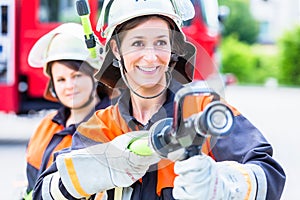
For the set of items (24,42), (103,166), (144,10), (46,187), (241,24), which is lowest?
(241,24)

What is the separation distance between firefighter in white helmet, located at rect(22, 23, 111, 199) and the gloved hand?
1.16 meters

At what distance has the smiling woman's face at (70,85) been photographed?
3.13 metres

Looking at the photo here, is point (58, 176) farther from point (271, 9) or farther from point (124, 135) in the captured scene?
point (271, 9)

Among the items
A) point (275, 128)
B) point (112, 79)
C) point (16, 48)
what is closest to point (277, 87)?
point (275, 128)

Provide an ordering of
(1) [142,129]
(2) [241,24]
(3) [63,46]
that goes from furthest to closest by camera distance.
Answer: (2) [241,24] → (3) [63,46] → (1) [142,129]

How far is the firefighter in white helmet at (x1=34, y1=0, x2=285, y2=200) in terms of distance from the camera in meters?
1.79

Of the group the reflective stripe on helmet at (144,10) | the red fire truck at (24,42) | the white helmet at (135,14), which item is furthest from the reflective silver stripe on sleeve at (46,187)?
the red fire truck at (24,42)

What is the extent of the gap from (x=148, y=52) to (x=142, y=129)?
0.20 meters

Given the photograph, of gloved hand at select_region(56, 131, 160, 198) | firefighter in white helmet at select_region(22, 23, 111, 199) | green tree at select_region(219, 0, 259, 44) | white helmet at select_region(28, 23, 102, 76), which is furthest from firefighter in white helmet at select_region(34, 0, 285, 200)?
green tree at select_region(219, 0, 259, 44)

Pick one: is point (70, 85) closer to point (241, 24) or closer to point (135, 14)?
point (135, 14)

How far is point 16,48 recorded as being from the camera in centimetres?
938

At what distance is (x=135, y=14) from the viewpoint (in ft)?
6.06

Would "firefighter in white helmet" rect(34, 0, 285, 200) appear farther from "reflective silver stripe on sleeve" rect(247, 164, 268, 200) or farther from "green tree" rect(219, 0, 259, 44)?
"green tree" rect(219, 0, 259, 44)

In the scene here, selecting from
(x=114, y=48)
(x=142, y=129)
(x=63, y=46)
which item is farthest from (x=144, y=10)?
(x=63, y=46)
